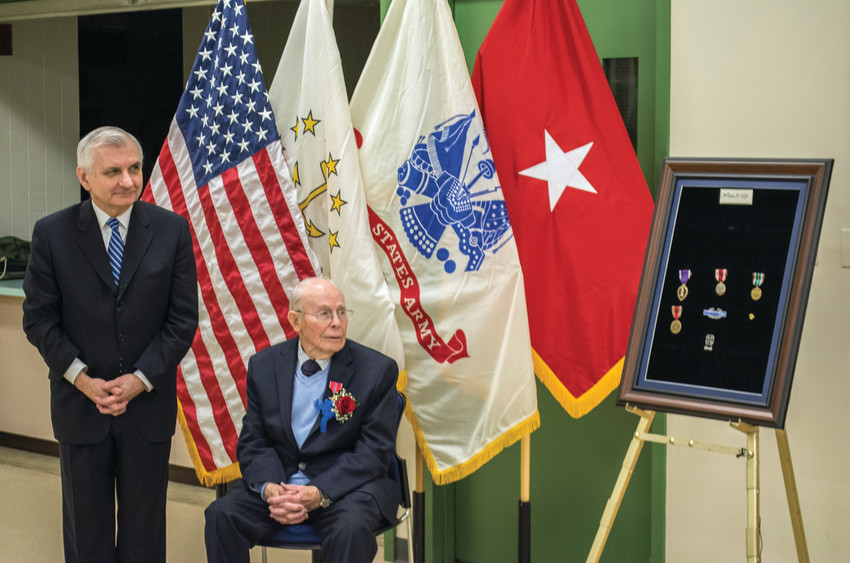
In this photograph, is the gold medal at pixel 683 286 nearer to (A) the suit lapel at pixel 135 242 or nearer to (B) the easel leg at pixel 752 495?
(B) the easel leg at pixel 752 495

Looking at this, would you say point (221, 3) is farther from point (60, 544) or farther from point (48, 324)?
point (60, 544)

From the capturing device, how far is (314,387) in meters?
2.67

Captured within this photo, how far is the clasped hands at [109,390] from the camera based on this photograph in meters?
2.54

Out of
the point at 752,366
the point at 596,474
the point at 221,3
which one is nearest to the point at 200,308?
the point at 221,3

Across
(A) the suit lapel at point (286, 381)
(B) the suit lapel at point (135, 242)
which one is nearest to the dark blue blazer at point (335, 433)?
(A) the suit lapel at point (286, 381)

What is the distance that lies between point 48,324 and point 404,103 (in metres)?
1.30

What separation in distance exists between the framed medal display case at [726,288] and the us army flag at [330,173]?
2.80ft

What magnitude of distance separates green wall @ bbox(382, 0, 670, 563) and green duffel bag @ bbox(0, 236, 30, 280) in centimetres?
308

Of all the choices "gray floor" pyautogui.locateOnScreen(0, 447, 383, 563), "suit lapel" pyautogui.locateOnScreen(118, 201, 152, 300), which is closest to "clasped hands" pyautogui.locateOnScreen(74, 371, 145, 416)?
"suit lapel" pyautogui.locateOnScreen(118, 201, 152, 300)

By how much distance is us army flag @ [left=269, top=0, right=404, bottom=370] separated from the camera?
286 cm

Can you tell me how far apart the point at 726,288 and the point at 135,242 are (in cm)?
169

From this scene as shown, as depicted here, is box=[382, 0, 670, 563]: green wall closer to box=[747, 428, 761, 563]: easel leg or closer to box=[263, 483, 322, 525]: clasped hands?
box=[747, 428, 761, 563]: easel leg

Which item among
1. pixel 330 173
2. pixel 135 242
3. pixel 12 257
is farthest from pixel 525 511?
pixel 12 257

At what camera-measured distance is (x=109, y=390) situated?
255cm
